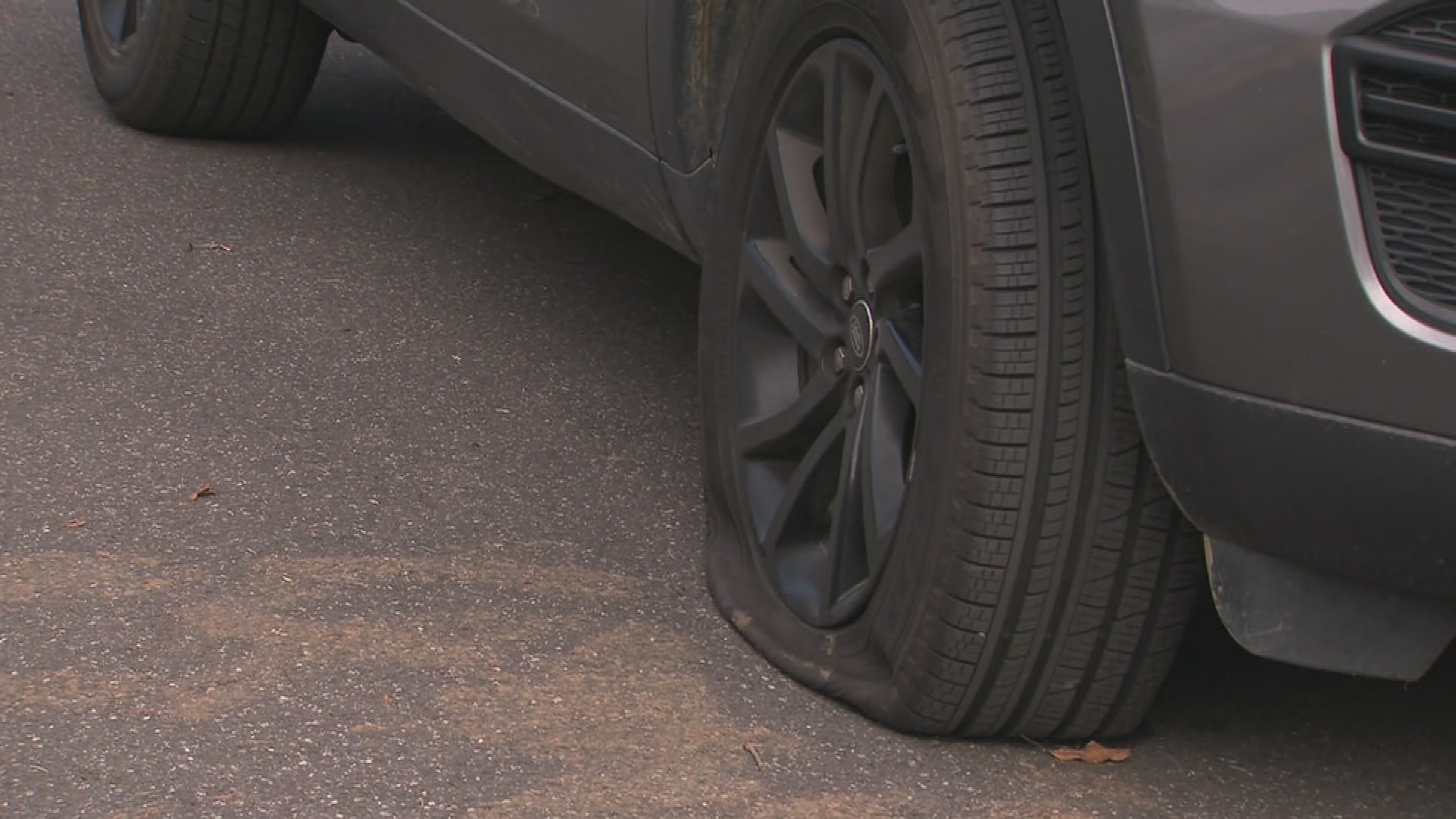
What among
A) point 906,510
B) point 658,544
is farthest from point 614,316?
point 906,510

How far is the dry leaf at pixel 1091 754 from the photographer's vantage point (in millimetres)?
2549

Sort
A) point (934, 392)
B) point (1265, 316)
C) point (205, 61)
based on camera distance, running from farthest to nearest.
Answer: point (205, 61) < point (934, 392) < point (1265, 316)

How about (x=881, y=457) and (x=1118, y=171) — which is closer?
(x=1118, y=171)

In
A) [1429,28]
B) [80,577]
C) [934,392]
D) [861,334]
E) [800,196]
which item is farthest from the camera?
[80,577]

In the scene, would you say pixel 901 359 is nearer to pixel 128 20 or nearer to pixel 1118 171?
pixel 1118 171

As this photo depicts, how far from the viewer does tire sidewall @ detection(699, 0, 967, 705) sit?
93.2 inches

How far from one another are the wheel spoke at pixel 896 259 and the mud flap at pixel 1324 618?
0.50 m

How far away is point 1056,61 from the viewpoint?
7.47 feet

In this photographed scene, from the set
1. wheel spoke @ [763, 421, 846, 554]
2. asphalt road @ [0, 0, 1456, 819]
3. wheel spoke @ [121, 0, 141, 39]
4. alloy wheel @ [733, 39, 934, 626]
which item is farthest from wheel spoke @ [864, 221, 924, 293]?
wheel spoke @ [121, 0, 141, 39]

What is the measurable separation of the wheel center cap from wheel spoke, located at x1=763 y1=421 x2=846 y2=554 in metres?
0.09

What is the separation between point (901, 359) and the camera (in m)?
2.51

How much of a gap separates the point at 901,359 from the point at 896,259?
121 millimetres

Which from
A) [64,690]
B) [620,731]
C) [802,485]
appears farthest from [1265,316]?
[64,690]

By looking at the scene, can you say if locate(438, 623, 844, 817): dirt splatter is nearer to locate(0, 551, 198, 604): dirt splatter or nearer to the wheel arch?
locate(0, 551, 198, 604): dirt splatter
